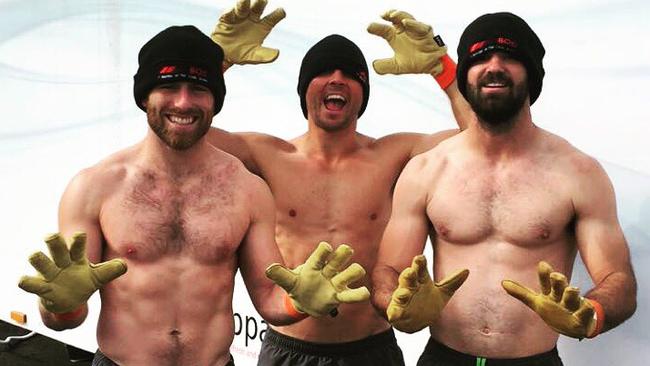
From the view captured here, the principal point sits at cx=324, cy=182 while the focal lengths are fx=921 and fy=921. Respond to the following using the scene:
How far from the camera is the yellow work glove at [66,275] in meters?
2.62

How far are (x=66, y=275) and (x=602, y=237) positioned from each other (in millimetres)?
1670

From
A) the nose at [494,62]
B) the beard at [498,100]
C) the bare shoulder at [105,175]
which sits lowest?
the bare shoulder at [105,175]

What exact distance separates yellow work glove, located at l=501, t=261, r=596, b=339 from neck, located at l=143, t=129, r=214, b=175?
1.12 metres

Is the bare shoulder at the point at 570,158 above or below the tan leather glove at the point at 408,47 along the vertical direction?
below

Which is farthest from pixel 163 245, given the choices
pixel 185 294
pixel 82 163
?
pixel 82 163

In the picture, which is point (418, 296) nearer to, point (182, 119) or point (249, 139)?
point (182, 119)

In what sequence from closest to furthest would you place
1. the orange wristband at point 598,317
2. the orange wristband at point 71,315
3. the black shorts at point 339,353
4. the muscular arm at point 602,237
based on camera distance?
the orange wristband at point 598,317, the orange wristband at point 71,315, the muscular arm at point 602,237, the black shorts at point 339,353

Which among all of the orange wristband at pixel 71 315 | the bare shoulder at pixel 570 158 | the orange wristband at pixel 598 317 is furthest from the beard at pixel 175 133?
the orange wristband at pixel 598 317

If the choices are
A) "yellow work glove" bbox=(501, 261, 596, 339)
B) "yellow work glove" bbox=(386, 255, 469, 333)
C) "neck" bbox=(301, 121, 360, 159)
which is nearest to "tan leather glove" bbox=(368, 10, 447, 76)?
"neck" bbox=(301, 121, 360, 159)

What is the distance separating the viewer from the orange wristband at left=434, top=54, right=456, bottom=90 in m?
3.61

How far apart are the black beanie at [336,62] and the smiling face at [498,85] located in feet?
2.24

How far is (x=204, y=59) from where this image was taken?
117 inches

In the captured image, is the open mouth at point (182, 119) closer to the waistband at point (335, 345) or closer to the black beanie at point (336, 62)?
the black beanie at point (336, 62)

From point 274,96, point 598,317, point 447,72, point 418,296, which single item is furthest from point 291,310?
point 274,96
